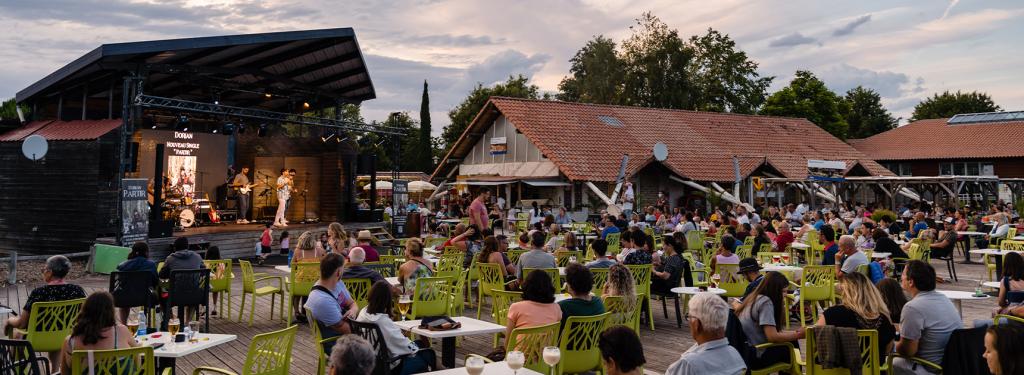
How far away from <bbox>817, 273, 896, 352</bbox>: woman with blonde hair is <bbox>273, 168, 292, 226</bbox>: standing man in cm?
1702

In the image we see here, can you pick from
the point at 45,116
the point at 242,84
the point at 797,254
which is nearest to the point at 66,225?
the point at 45,116

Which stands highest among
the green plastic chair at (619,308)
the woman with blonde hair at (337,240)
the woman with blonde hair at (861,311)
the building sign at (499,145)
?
the building sign at (499,145)

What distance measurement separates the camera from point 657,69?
4228 cm

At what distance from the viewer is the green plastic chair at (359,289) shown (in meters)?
6.86

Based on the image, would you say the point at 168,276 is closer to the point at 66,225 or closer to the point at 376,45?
the point at 66,225

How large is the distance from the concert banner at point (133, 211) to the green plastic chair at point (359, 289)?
918 centimetres

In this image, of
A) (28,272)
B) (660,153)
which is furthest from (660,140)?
(28,272)

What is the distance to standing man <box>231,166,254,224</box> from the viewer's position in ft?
66.1

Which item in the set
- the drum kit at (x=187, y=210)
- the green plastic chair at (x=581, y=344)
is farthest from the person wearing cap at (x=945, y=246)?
the drum kit at (x=187, y=210)

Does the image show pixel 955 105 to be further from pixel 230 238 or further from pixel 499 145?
pixel 230 238

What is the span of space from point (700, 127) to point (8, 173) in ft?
86.6

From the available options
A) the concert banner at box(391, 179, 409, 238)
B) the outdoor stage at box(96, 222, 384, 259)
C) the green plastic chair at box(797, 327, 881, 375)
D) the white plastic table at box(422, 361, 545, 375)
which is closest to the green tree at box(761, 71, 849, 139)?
the concert banner at box(391, 179, 409, 238)

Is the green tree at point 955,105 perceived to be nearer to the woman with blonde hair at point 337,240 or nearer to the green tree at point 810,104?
the green tree at point 810,104

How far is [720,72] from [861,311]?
4173 centimetres
